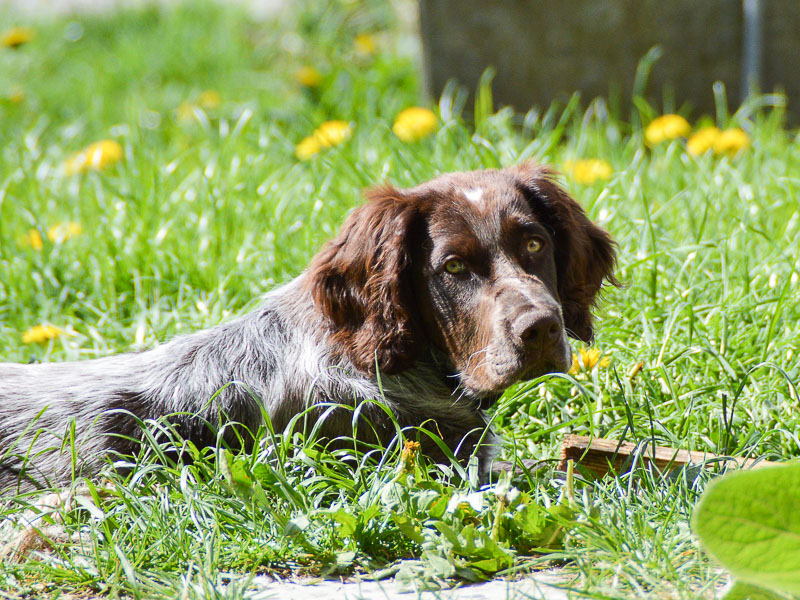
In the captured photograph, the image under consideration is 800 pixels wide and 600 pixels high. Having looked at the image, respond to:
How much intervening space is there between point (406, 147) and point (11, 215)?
6.86 ft

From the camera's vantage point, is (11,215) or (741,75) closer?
(11,215)

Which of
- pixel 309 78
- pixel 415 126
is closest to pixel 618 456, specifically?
pixel 415 126

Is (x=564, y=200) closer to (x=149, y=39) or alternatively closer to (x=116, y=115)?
(x=116, y=115)

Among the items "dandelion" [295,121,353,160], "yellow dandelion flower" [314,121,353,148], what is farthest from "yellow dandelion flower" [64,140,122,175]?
"yellow dandelion flower" [314,121,353,148]

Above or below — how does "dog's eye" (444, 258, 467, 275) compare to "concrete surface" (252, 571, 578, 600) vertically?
above

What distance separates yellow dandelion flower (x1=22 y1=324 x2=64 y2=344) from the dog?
0.63 m

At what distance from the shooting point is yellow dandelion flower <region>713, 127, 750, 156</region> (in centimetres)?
476

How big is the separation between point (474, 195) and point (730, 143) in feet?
7.97

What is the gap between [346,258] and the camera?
296 cm

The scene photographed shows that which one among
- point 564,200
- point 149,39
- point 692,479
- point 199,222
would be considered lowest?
point 692,479

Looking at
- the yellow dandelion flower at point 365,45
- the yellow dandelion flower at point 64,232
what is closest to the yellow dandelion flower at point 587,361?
the yellow dandelion flower at point 64,232

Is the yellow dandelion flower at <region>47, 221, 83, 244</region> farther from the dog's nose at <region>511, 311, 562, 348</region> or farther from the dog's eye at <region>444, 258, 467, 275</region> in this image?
the dog's nose at <region>511, 311, 562, 348</region>

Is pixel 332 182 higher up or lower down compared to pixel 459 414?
higher up

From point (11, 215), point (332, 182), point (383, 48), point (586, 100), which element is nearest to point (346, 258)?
point (332, 182)
